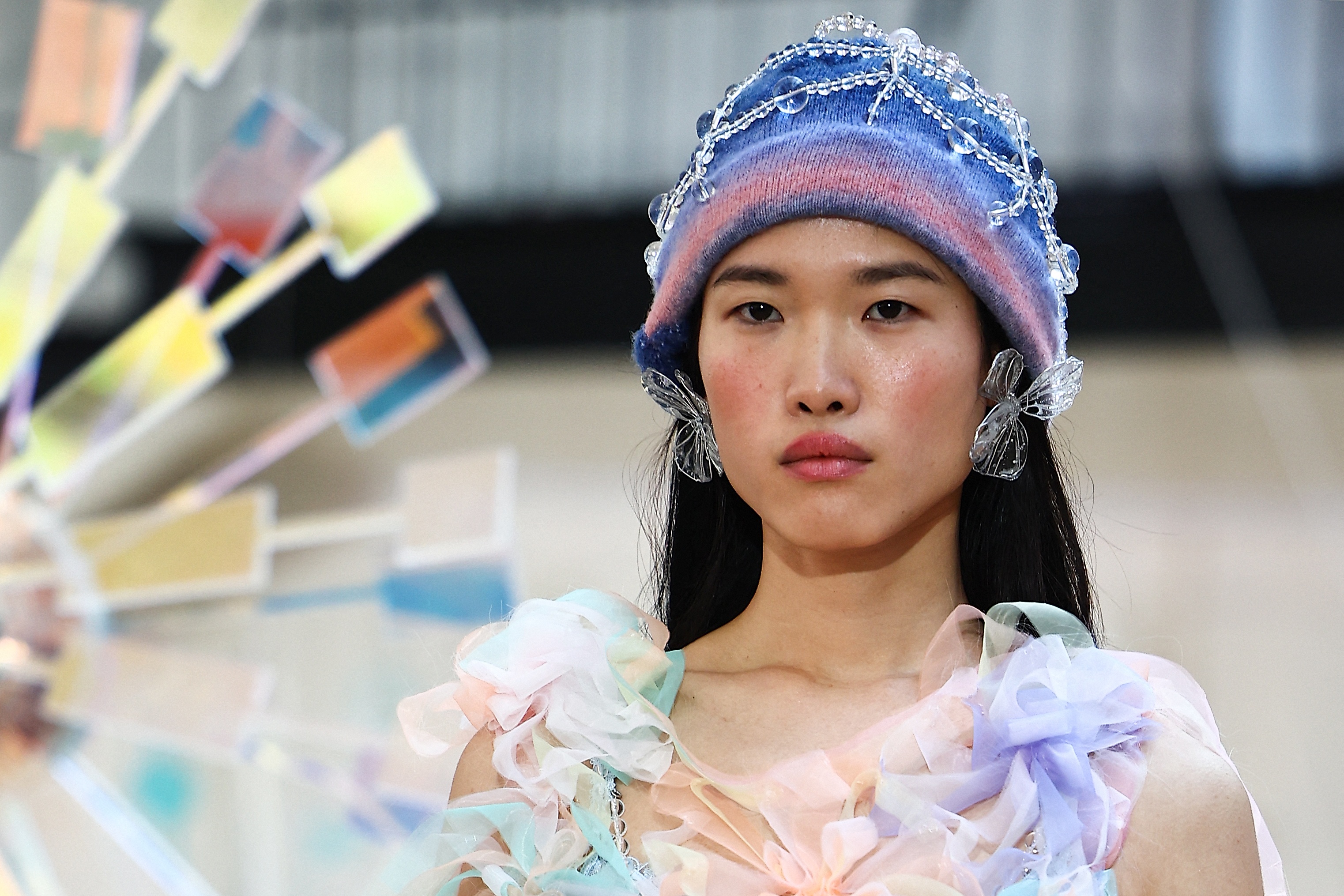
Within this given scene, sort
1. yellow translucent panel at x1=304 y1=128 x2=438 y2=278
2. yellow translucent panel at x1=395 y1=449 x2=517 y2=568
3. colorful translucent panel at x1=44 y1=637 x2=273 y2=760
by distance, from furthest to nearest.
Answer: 1. yellow translucent panel at x1=304 y1=128 x2=438 y2=278
2. yellow translucent panel at x1=395 y1=449 x2=517 y2=568
3. colorful translucent panel at x1=44 y1=637 x2=273 y2=760

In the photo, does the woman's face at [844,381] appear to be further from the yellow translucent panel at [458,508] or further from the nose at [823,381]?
the yellow translucent panel at [458,508]

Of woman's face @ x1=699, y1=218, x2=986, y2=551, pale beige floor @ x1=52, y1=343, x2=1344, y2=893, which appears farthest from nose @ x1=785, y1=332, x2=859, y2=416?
pale beige floor @ x1=52, y1=343, x2=1344, y2=893

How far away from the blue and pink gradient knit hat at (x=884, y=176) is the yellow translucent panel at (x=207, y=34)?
2.57 metres

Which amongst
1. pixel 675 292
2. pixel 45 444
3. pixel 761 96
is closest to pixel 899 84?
pixel 761 96

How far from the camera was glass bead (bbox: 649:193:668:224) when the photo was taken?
4.13ft

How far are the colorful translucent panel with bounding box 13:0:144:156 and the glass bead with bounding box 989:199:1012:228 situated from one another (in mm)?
2674

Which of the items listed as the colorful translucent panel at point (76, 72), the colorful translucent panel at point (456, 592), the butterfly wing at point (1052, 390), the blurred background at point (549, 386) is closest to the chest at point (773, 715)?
the butterfly wing at point (1052, 390)

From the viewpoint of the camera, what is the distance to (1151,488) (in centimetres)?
322

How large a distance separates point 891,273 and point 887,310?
3cm

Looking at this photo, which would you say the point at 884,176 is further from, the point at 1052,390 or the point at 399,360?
the point at 399,360

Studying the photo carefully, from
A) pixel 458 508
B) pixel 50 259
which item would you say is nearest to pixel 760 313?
pixel 458 508

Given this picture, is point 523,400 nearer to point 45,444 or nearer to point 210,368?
point 210,368

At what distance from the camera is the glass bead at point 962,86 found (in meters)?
1.17

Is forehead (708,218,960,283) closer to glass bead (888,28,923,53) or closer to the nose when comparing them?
the nose
